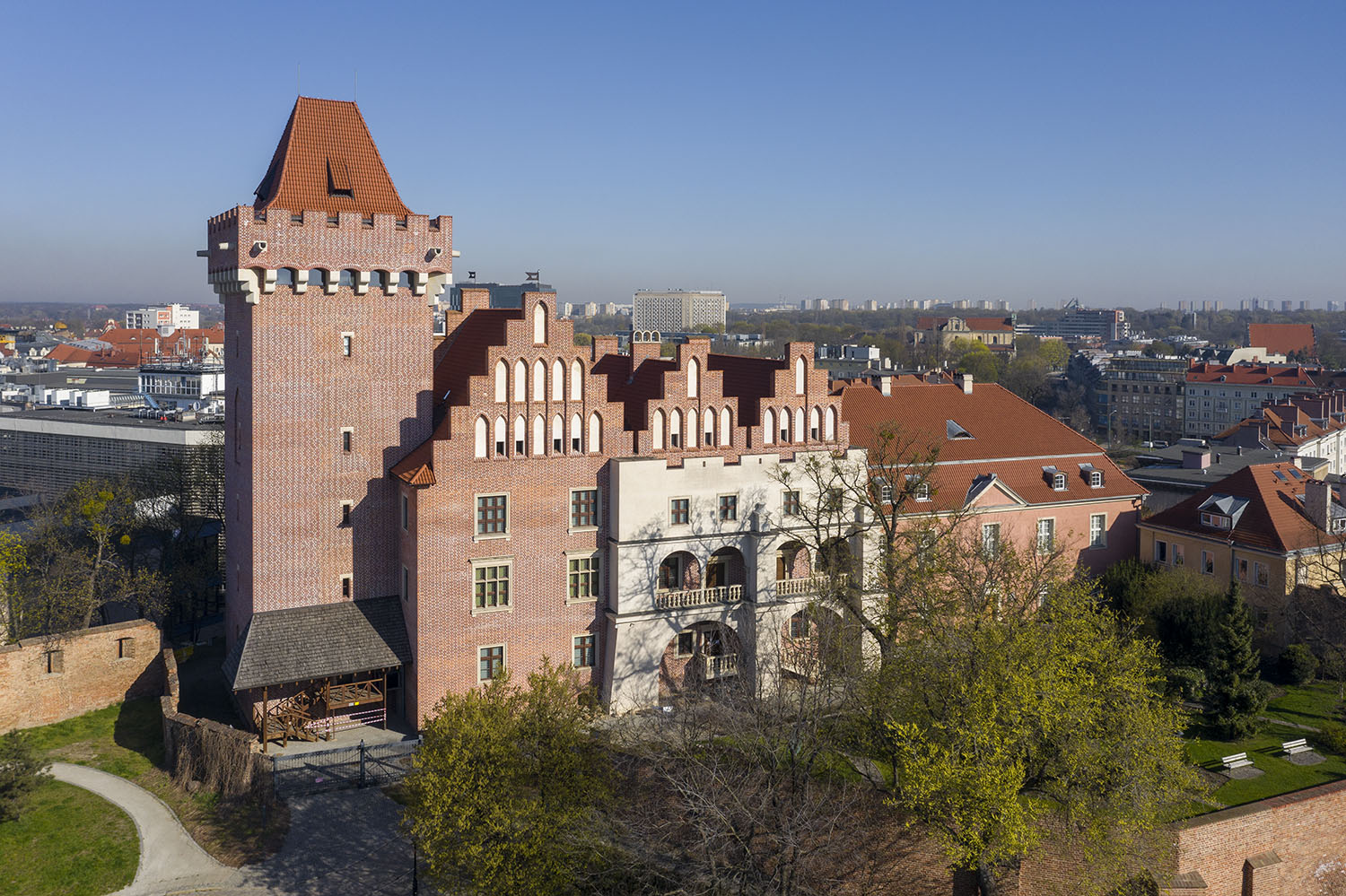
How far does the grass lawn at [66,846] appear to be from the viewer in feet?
93.2

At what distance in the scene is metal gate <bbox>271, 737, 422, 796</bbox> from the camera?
32.5 metres

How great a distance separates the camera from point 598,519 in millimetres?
37875

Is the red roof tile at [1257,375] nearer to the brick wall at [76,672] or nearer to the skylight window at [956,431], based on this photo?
the skylight window at [956,431]

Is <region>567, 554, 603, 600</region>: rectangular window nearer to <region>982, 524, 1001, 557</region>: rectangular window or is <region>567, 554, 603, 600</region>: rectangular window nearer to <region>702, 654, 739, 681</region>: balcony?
<region>702, 654, 739, 681</region>: balcony

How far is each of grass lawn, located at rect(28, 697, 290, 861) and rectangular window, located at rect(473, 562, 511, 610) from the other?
8786mm

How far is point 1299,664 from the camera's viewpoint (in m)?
41.2

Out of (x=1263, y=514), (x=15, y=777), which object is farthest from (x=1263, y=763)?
(x=15, y=777)

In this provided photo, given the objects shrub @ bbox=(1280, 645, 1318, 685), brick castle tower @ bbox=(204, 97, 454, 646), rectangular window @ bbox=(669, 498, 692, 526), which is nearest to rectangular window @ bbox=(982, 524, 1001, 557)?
shrub @ bbox=(1280, 645, 1318, 685)

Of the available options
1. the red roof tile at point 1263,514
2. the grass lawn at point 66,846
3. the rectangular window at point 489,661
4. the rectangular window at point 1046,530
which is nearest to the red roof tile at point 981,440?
the rectangular window at point 1046,530

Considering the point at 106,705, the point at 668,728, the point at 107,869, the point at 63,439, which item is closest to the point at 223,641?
the point at 106,705

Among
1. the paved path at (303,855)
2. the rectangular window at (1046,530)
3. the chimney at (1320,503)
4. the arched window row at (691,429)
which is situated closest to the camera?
the paved path at (303,855)

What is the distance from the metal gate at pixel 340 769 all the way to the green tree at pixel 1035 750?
1572 cm

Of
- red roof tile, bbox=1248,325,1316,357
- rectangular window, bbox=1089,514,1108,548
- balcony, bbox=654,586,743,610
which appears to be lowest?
balcony, bbox=654,586,743,610

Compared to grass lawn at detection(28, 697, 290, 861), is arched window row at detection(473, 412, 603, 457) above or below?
above
